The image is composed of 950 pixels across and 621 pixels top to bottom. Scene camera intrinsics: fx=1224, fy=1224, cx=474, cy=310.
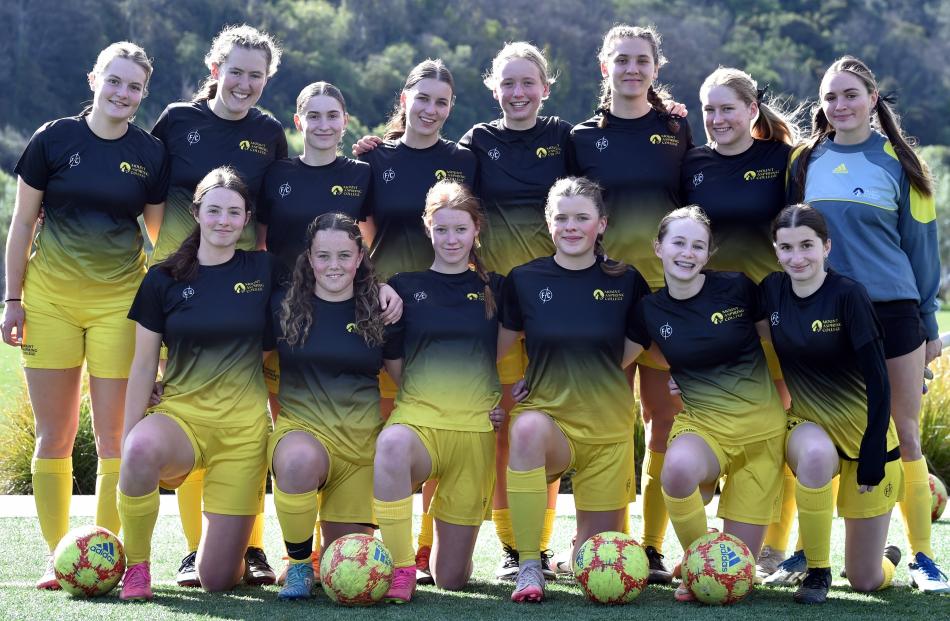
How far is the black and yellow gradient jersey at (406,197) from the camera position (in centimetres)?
553

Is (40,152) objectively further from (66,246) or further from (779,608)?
(779,608)

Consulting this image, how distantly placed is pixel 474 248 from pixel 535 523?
1.23m

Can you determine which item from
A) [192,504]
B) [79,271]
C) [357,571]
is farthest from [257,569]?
[79,271]

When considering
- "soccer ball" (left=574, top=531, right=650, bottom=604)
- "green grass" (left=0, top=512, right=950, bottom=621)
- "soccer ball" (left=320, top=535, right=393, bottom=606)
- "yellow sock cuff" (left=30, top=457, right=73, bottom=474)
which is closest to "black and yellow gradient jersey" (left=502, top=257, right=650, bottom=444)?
"soccer ball" (left=574, top=531, right=650, bottom=604)

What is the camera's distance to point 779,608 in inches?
185

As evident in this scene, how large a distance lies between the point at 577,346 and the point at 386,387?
910mm

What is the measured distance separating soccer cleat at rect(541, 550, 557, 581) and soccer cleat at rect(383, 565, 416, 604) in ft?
2.25

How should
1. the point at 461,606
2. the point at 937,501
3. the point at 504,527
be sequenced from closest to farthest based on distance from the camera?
the point at 461,606 → the point at 504,527 → the point at 937,501

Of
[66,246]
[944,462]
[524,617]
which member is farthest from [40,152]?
[944,462]

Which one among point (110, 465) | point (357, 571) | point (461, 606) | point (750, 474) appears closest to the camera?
point (357, 571)

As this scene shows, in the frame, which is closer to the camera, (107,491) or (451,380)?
(451,380)

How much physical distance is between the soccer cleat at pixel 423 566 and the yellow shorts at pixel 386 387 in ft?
2.29

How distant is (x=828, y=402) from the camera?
4973 millimetres

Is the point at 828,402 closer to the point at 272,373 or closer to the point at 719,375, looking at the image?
the point at 719,375
